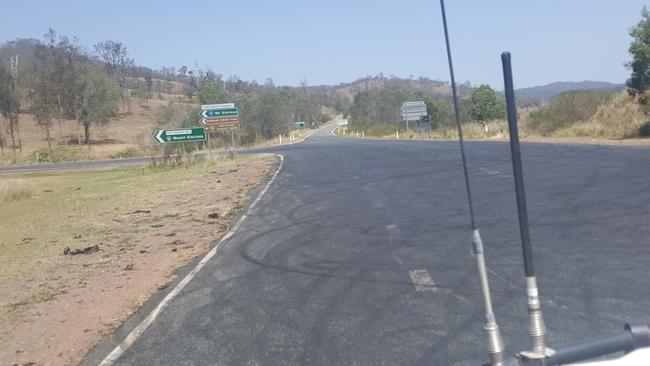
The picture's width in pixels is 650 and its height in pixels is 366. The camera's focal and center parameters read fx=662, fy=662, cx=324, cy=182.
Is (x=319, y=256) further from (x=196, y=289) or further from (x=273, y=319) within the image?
(x=273, y=319)

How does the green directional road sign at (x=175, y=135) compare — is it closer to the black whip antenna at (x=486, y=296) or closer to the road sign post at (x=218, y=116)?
the road sign post at (x=218, y=116)

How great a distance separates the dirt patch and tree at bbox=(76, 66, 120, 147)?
238 ft

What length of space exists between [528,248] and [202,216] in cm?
1384

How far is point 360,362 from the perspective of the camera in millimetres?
5086

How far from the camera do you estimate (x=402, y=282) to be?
294 inches

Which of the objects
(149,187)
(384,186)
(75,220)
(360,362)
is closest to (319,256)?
(360,362)

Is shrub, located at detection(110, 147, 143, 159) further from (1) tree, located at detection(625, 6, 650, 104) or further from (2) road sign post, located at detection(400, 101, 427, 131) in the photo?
(1) tree, located at detection(625, 6, 650, 104)

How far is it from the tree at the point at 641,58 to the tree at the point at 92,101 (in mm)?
68906

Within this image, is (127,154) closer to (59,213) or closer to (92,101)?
(92,101)

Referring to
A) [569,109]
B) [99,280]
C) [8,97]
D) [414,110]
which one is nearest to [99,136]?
[8,97]

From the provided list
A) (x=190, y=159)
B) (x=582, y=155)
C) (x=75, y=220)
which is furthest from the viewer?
(x=190, y=159)

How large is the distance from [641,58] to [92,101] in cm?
7257

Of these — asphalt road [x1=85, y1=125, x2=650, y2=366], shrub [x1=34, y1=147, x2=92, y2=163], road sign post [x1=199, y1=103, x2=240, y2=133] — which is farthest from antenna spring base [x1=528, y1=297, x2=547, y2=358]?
shrub [x1=34, y1=147, x2=92, y2=163]

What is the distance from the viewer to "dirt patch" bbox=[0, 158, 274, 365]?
6.81 meters
